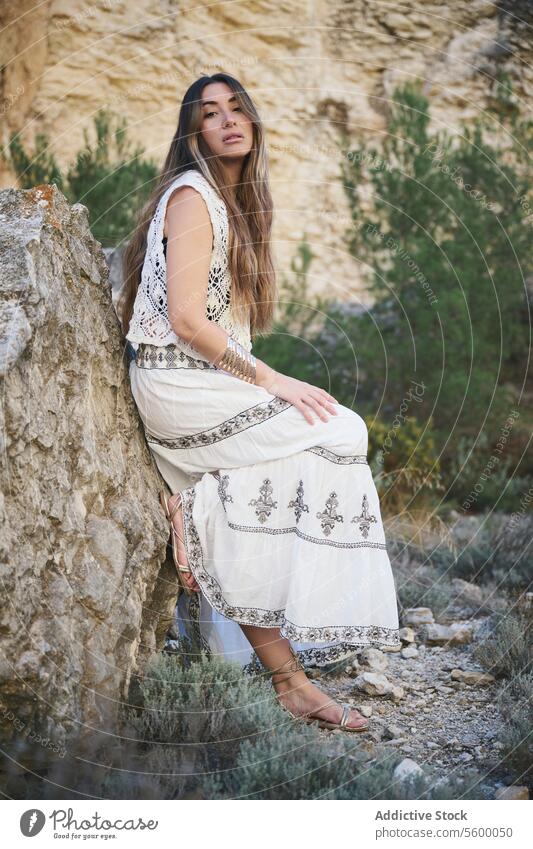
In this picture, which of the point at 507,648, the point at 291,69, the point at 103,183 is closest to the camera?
the point at 507,648

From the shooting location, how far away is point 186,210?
9.11 ft

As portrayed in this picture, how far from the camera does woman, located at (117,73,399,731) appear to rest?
2.69 m

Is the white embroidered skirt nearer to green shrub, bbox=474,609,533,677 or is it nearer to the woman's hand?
the woman's hand

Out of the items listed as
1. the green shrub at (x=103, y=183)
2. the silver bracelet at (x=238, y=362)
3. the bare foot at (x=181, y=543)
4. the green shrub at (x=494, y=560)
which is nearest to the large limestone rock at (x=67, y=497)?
the bare foot at (x=181, y=543)

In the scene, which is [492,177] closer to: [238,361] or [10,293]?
[238,361]

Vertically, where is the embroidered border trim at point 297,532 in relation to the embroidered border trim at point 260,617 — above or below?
above

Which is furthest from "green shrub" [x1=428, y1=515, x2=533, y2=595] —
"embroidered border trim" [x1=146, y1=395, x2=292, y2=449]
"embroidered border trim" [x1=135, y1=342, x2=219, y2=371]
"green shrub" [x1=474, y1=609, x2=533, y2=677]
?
"embroidered border trim" [x1=135, y1=342, x2=219, y2=371]

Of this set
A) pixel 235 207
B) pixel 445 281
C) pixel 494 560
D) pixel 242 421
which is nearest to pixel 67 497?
pixel 242 421

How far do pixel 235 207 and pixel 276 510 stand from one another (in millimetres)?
1049

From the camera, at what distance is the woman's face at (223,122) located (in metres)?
2.96

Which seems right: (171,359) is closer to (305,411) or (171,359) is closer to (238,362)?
(238,362)

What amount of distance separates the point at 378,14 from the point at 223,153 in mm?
10078

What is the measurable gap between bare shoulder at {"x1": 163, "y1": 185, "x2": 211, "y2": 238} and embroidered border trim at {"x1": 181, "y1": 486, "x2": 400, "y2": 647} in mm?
858

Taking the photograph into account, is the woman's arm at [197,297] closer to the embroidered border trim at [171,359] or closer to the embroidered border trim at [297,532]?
the embroidered border trim at [171,359]
